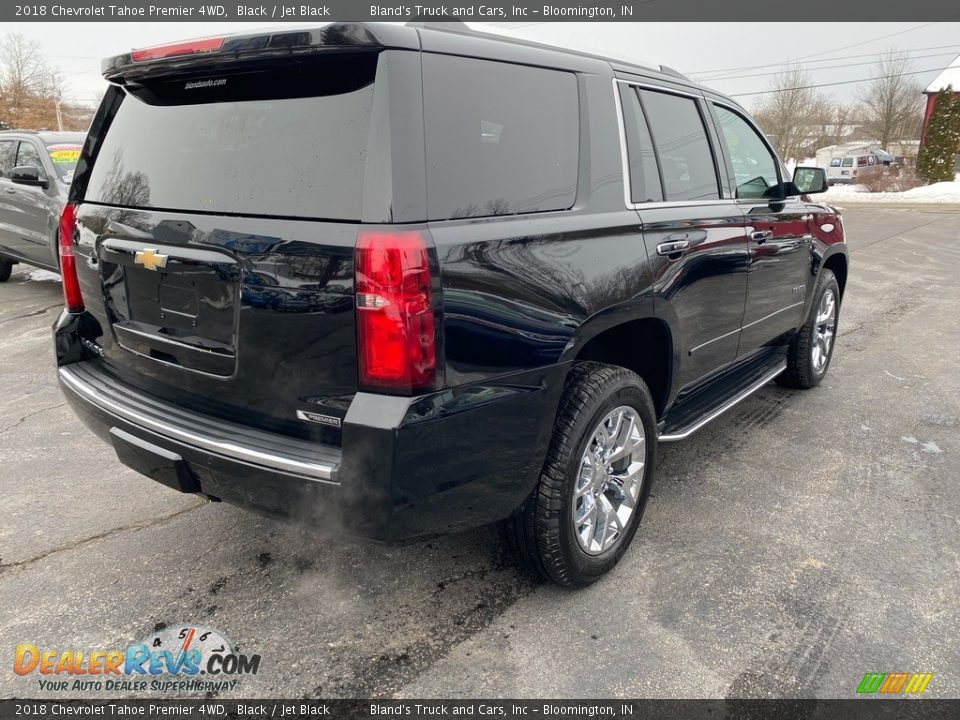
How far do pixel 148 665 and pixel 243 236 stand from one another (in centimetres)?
145

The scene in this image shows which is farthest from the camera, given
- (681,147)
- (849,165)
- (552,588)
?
(849,165)

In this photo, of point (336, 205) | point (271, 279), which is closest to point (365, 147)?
point (336, 205)

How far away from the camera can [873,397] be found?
197 inches

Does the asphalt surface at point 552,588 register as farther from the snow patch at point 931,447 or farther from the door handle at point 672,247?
the door handle at point 672,247

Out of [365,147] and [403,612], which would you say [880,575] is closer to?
[403,612]

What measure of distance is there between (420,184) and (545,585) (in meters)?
1.64

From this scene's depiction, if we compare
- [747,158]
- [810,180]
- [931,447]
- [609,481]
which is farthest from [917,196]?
[609,481]

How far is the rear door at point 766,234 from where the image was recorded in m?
3.81

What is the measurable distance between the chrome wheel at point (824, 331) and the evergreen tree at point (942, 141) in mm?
27676

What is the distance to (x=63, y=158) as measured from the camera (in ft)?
25.6

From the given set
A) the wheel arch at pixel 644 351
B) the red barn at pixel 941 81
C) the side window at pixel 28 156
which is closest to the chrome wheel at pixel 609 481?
the wheel arch at pixel 644 351

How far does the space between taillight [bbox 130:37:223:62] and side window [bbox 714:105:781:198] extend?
265 cm

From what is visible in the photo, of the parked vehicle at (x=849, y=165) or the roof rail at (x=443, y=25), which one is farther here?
the parked vehicle at (x=849, y=165)

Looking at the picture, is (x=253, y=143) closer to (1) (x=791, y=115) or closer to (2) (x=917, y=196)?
(2) (x=917, y=196)
